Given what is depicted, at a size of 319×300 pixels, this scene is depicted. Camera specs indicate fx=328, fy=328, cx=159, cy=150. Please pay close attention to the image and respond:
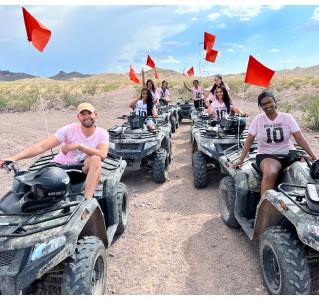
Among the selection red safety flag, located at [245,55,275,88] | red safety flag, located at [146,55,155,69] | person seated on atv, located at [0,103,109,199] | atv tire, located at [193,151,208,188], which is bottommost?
atv tire, located at [193,151,208,188]

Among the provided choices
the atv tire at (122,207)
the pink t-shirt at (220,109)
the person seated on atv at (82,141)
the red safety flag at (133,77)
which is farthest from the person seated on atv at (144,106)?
the person seated on atv at (82,141)

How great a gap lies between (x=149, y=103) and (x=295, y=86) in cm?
2554

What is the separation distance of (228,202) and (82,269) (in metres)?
2.44

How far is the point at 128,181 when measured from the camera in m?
6.52

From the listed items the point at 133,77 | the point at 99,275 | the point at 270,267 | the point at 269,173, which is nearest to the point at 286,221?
the point at 270,267

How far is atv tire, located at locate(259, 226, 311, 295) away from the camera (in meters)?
2.42

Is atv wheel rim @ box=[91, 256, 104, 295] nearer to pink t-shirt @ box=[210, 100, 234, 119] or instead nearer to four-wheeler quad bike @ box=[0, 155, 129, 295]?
four-wheeler quad bike @ box=[0, 155, 129, 295]

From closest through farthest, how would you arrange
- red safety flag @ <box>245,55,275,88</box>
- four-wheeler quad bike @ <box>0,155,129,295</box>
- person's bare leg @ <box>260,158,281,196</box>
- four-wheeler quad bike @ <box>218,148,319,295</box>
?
four-wheeler quad bike @ <box>0,155,129,295</box>, four-wheeler quad bike @ <box>218,148,319,295</box>, person's bare leg @ <box>260,158,281,196</box>, red safety flag @ <box>245,55,275,88</box>

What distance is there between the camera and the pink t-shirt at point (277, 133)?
12.5 ft

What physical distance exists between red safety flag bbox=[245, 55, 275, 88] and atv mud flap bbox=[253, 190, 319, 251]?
84.7 inches

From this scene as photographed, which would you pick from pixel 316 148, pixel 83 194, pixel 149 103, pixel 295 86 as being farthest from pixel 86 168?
pixel 295 86

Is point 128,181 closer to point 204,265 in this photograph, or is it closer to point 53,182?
point 204,265

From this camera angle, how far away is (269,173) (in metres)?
3.45

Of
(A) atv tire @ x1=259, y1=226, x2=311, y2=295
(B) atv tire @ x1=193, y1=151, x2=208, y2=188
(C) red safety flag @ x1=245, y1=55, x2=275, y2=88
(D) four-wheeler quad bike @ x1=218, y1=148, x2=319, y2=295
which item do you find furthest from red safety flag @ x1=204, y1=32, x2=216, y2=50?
(A) atv tire @ x1=259, y1=226, x2=311, y2=295
